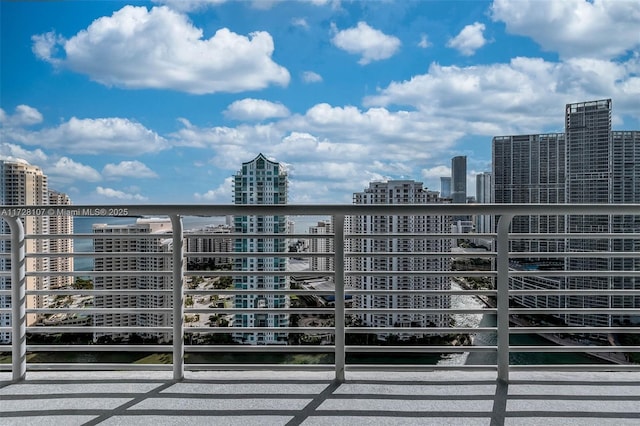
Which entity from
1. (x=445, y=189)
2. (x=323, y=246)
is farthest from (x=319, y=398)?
(x=445, y=189)

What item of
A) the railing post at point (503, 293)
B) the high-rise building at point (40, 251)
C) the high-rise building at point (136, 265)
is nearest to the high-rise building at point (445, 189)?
the railing post at point (503, 293)

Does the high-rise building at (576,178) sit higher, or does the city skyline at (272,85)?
the city skyline at (272,85)

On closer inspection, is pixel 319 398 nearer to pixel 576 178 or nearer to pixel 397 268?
pixel 397 268

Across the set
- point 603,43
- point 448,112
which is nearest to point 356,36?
point 448,112

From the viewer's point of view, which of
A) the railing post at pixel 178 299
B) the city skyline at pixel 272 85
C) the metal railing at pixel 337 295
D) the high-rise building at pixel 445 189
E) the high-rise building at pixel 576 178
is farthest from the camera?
the city skyline at pixel 272 85

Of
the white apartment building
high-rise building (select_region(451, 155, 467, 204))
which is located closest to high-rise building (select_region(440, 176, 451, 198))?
high-rise building (select_region(451, 155, 467, 204))

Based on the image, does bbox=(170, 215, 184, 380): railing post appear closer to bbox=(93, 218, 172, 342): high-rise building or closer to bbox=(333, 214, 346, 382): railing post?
bbox=(93, 218, 172, 342): high-rise building

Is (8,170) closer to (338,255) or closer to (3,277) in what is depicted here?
(3,277)

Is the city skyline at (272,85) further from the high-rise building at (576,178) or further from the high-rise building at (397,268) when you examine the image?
the high-rise building at (397,268)
